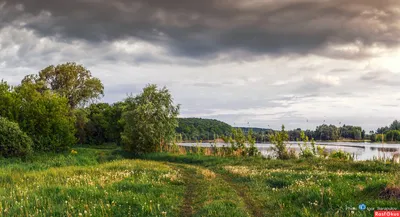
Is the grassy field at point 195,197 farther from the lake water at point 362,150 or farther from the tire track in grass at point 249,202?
the lake water at point 362,150

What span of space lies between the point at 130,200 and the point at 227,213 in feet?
12.7

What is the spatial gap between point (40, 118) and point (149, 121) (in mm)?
12956

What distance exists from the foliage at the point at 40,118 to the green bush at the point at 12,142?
13.8 feet

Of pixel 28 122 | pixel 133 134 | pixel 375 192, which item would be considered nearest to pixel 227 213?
pixel 375 192

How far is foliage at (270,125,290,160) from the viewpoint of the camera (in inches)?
1299

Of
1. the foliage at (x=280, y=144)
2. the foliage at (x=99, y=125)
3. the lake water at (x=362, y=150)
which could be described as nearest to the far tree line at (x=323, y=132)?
the foliage at (x=99, y=125)

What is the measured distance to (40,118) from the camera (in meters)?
41.2

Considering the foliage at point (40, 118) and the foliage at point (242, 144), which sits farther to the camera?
the foliage at point (40, 118)

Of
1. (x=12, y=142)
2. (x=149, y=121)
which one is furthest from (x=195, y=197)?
(x=149, y=121)

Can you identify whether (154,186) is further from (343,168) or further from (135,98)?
(135,98)

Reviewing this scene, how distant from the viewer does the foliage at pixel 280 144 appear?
3301cm

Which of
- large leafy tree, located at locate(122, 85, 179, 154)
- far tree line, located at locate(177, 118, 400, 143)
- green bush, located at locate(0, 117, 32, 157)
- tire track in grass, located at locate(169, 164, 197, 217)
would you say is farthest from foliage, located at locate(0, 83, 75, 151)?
far tree line, located at locate(177, 118, 400, 143)

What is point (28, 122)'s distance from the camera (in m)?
40.4

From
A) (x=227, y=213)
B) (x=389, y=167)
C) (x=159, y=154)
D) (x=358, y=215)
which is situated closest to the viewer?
(x=358, y=215)
